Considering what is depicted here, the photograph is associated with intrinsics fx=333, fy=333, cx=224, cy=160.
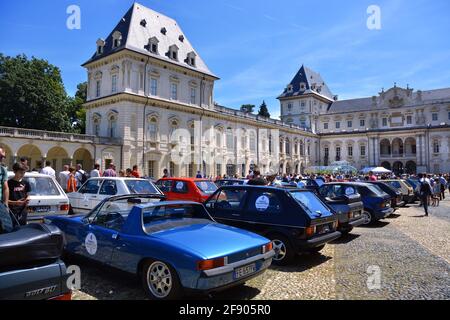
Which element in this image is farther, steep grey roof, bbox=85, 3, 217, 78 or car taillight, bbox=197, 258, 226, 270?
steep grey roof, bbox=85, 3, 217, 78

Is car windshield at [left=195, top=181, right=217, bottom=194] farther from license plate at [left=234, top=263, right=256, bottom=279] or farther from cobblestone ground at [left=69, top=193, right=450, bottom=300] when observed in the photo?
license plate at [left=234, top=263, right=256, bottom=279]

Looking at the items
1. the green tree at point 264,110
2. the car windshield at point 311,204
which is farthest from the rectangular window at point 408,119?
the car windshield at point 311,204

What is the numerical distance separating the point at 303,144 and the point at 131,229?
213 feet

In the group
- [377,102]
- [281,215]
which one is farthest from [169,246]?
[377,102]

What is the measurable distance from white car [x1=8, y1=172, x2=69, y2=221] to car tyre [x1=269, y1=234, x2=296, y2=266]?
528 cm

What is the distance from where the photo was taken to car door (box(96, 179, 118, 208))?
411 inches

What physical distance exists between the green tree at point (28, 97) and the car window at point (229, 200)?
38.3m

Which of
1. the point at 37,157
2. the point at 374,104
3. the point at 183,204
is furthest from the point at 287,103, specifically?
the point at 183,204

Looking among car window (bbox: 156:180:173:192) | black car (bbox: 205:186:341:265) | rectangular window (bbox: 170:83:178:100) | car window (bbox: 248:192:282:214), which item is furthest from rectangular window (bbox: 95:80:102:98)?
car window (bbox: 248:192:282:214)

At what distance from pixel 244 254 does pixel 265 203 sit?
2502mm

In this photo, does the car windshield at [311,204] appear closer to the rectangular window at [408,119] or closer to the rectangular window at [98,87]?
the rectangular window at [98,87]

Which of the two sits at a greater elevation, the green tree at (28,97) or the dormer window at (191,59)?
the dormer window at (191,59)

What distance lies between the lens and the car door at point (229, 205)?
7366mm
